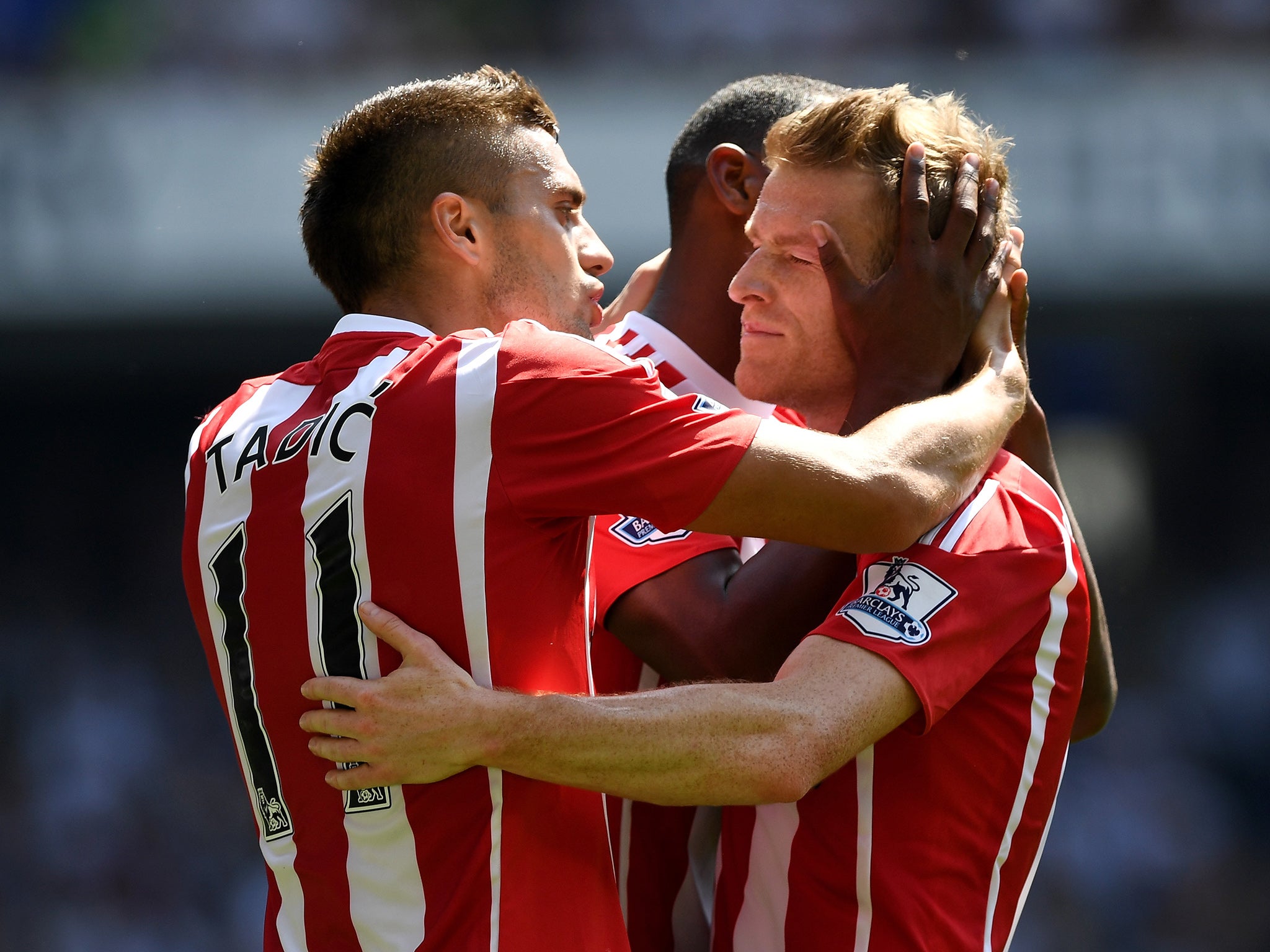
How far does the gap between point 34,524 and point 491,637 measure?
13.2 meters

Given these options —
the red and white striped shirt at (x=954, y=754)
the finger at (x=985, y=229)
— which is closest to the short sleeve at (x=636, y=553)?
the red and white striped shirt at (x=954, y=754)

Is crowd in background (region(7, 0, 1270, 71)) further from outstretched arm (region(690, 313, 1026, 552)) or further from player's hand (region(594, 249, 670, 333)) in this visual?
outstretched arm (region(690, 313, 1026, 552))

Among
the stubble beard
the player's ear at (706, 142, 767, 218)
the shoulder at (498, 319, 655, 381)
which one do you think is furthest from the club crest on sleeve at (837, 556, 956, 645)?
the player's ear at (706, 142, 767, 218)

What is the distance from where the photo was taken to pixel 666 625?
108 inches

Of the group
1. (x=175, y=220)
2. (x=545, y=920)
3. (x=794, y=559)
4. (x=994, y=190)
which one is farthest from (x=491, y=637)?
(x=175, y=220)

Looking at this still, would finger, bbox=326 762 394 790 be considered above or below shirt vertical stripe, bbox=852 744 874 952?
above

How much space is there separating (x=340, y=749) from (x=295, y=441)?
0.53 meters

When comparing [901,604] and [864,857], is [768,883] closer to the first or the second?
[864,857]

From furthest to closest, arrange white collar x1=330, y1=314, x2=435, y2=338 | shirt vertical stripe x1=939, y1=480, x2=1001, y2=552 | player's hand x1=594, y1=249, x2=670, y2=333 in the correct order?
player's hand x1=594, y1=249, x2=670, y2=333 → white collar x1=330, y1=314, x2=435, y2=338 → shirt vertical stripe x1=939, y1=480, x2=1001, y2=552

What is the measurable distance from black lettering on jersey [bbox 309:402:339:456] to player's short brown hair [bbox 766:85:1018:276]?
107 centimetres

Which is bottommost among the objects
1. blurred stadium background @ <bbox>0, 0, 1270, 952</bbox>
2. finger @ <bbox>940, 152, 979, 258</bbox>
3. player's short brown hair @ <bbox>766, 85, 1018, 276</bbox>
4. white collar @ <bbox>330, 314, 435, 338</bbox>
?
blurred stadium background @ <bbox>0, 0, 1270, 952</bbox>

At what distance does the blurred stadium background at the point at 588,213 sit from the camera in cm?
1141

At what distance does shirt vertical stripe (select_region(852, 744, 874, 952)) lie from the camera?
2479 mm

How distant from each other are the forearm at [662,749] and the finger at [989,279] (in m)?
0.90
